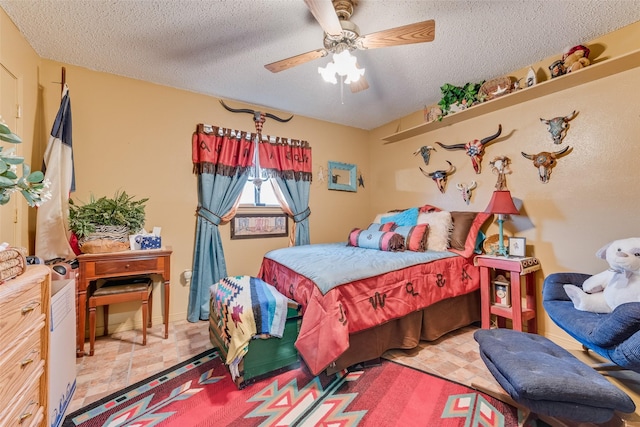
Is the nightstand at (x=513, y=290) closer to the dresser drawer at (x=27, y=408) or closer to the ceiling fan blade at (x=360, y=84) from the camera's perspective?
the ceiling fan blade at (x=360, y=84)

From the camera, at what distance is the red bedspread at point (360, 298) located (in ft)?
5.38

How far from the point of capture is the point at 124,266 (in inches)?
84.4

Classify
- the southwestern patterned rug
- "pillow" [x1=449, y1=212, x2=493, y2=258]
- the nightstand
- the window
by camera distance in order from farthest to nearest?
the window
"pillow" [x1=449, y1=212, x2=493, y2=258]
the nightstand
the southwestern patterned rug

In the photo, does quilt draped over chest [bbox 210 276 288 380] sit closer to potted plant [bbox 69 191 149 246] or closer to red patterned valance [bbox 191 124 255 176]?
potted plant [bbox 69 191 149 246]

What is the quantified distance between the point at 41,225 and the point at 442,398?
3099mm

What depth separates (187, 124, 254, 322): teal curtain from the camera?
2.83 m

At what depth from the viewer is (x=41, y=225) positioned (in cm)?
203

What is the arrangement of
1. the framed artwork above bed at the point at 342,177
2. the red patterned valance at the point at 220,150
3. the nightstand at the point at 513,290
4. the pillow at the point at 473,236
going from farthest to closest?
the framed artwork above bed at the point at 342,177
the red patterned valance at the point at 220,150
the pillow at the point at 473,236
the nightstand at the point at 513,290

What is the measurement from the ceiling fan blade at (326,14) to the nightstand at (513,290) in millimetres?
2238

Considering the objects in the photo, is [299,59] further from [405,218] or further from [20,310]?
[405,218]

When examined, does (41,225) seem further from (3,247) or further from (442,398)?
(442,398)

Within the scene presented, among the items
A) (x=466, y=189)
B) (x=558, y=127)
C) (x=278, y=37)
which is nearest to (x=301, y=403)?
(x=278, y=37)

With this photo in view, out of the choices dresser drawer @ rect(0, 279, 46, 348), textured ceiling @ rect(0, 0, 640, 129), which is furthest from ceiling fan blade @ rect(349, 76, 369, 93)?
dresser drawer @ rect(0, 279, 46, 348)

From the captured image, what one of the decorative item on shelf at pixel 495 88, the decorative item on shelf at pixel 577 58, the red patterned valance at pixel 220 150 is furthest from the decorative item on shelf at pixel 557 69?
the red patterned valance at pixel 220 150
